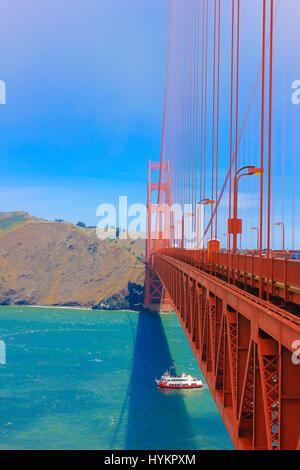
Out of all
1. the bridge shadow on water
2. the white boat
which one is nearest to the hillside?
the bridge shadow on water

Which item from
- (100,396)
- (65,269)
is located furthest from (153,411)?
(65,269)

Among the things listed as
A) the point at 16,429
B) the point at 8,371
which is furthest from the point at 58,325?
the point at 16,429

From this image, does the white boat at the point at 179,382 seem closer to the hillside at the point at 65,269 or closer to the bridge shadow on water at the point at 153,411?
the bridge shadow on water at the point at 153,411

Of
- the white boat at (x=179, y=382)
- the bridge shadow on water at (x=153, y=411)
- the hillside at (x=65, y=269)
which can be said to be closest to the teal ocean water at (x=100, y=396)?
the bridge shadow on water at (x=153, y=411)

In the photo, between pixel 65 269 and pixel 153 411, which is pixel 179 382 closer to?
pixel 153 411

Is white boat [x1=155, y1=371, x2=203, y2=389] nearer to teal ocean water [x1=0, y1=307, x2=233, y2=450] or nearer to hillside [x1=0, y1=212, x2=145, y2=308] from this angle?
teal ocean water [x1=0, y1=307, x2=233, y2=450]

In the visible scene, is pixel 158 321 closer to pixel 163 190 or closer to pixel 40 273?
pixel 163 190
